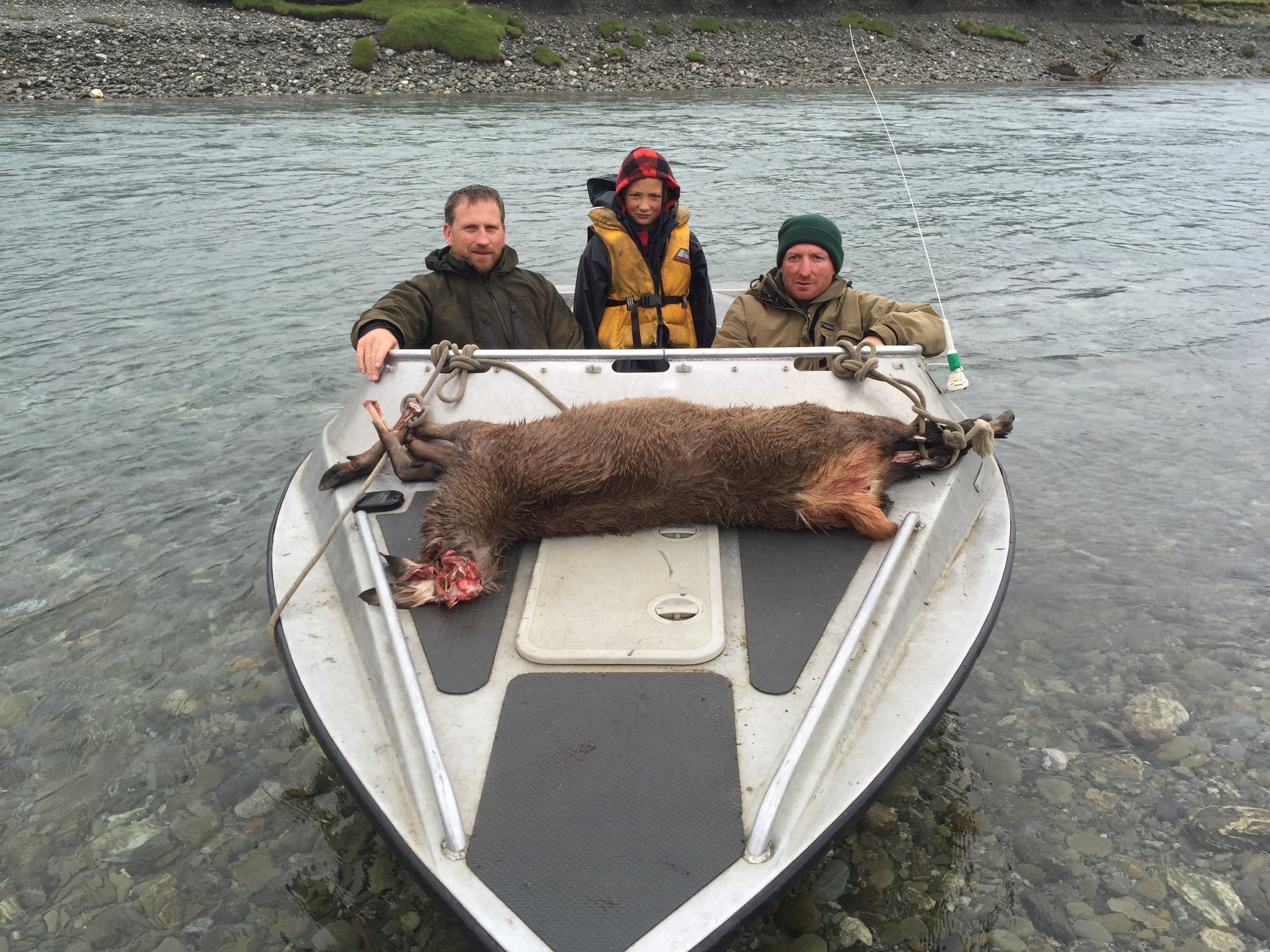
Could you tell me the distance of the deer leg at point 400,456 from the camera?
381 cm

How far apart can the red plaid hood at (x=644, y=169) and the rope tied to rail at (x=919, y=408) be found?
5.12ft

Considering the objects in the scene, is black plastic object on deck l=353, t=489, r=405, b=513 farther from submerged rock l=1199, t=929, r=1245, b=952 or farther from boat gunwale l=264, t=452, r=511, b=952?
submerged rock l=1199, t=929, r=1245, b=952

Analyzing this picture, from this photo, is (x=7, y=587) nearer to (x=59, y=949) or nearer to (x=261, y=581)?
(x=261, y=581)

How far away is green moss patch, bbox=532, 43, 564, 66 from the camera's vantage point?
106 ft

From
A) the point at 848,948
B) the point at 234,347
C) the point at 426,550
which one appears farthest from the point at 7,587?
the point at 848,948

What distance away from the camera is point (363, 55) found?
2942cm

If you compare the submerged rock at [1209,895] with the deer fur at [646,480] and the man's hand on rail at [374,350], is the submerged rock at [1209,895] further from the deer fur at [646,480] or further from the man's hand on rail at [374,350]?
the man's hand on rail at [374,350]

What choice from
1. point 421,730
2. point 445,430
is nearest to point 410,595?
point 421,730

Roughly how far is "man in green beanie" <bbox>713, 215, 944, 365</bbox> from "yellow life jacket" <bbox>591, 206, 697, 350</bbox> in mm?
340

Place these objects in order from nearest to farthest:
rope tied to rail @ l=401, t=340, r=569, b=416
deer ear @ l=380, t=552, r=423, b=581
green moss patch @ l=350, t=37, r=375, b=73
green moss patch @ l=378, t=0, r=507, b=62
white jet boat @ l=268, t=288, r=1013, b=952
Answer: white jet boat @ l=268, t=288, r=1013, b=952
deer ear @ l=380, t=552, r=423, b=581
rope tied to rail @ l=401, t=340, r=569, b=416
green moss patch @ l=350, t=37, r=375, b=73
green moss patch @ l=378, t=0, r=507, b=62

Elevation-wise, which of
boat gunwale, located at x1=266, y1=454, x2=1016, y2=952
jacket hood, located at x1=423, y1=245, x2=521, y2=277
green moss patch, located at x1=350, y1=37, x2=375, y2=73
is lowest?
green moss patch, located at x1=350, y1=37, x2=375, y2=73

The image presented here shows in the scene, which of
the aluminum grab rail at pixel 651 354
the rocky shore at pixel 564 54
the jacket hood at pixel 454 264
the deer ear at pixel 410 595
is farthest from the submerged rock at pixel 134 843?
the rocky shore at pixel 564 54

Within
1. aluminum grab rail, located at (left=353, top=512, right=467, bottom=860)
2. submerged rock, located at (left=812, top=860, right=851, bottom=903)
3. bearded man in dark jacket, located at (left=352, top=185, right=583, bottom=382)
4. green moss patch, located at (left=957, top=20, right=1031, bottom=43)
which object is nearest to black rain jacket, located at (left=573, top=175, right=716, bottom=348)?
bearded man in dark jacket, located at (left=352, top=185, right=583, bottom=382)

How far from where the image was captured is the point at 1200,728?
13.1 ft
